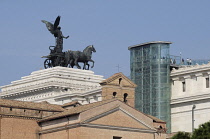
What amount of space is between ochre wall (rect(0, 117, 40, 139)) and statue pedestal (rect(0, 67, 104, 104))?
44.9 metres

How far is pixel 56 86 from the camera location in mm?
142000

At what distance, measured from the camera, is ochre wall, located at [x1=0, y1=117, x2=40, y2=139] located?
89.2 metres

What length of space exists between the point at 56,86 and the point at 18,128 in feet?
170

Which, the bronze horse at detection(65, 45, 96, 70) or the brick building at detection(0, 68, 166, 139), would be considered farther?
the bronze horse at detection(65, 45, 96, 70)

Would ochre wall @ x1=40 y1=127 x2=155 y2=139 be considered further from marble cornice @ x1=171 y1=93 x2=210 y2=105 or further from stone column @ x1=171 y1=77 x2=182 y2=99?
stone column @ x1=171 y1=77 x2=182 y2=99

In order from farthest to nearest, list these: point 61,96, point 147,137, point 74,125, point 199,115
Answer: point 61,96, point 199,115, point 147,137, point 74,125

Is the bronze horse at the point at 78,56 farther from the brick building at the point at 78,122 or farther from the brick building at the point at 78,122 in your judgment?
the brick building at the point at 78,122

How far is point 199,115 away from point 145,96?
8.97m

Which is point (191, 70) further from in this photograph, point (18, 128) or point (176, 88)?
point (18, 128)

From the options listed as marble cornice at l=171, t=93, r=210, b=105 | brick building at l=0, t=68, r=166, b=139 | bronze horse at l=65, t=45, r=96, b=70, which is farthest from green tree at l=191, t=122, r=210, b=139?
bronze horse at l=65, t=45, r=96, b=70

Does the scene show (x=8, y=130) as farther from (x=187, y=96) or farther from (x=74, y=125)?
(x=187, y=96)

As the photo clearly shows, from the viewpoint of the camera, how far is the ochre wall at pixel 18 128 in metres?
89.2

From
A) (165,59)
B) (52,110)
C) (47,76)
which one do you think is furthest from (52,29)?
(52,110)

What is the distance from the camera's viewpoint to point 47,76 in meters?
144
